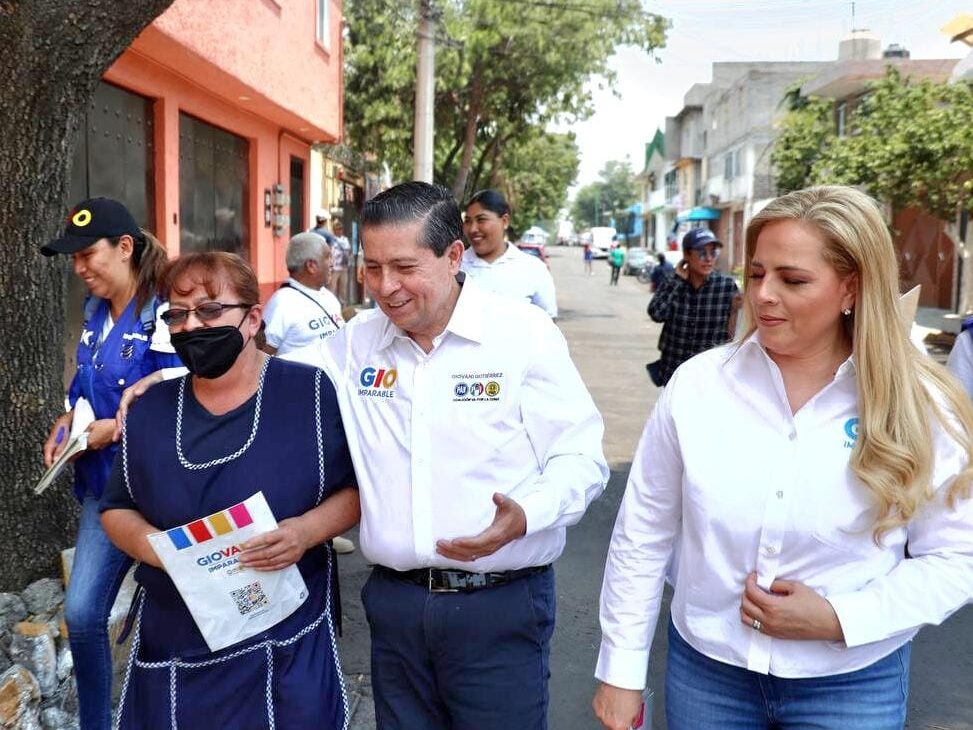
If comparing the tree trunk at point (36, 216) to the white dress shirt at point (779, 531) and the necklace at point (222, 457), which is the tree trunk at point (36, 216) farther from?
the white dress shirt at point (779, 531)

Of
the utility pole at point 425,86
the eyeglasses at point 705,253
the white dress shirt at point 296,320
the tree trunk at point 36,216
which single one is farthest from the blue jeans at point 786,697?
the utility pole at point 425,86

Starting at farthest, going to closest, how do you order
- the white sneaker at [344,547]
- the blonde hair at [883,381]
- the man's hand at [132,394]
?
the white sneaker at [344,547] < the man's hand at [132,394] < the blonde hair at [883,381]

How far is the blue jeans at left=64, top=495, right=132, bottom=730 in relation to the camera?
3.18 m

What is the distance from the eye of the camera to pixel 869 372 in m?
1.98

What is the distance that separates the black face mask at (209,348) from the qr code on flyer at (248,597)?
20.0 inches

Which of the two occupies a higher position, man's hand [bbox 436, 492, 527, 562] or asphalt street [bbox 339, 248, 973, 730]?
man's hand [bbox 436, 492, 527, 562]

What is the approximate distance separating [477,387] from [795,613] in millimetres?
881

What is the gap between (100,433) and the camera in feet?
10.3

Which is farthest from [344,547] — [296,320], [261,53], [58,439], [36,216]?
[261,53]

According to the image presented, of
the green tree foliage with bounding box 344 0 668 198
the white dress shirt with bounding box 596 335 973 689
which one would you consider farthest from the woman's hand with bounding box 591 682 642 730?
the green tree foliage with bounding box 344 0 668 198

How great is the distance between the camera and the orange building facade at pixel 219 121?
8.98m

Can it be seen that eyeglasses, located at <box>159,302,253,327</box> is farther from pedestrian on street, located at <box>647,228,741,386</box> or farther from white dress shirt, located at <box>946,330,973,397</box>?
pedestrian on street, located at <box>647,228,741,386</box>

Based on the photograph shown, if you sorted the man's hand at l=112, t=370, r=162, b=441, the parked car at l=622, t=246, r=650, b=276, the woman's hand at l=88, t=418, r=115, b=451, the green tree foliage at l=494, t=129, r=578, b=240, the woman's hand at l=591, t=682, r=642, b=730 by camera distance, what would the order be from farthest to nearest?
the parked car at l=622, t=246, r=650, b=276 → the green tree foliage at l=494, t=129, r=578, b=240 → the woman's hand at l=88, t=418, r=115, b=451 → the man's hand at l=112, t=370, r=162, b=441 → the woman's hand at l=591, t=682, r=642, b=730

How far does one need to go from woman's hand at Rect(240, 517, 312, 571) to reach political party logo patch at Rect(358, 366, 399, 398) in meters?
0.37
